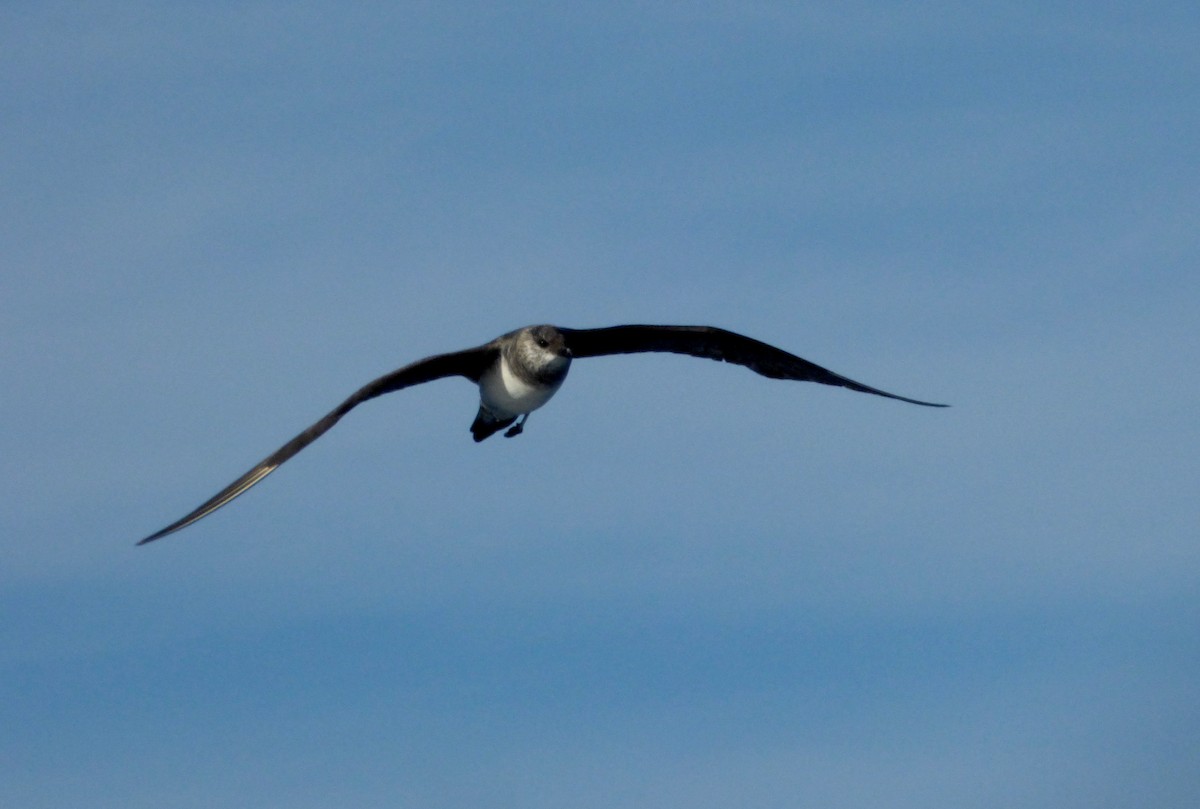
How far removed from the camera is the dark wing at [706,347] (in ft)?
89.7

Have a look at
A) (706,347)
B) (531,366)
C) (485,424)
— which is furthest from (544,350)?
(706,347)

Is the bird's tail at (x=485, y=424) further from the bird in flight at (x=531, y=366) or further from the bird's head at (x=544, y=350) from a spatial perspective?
the bird's head at (x=544, y=350)

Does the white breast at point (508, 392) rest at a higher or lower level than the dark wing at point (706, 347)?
lower

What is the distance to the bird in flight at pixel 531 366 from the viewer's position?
24.2 metres

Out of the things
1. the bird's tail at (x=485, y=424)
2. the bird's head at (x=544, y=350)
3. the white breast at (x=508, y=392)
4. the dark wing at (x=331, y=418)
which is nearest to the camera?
the dark wing at (x=331, y=418)

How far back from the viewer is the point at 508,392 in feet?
87.5

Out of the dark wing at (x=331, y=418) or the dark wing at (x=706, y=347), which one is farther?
the dark wing at (x=706, y=347)

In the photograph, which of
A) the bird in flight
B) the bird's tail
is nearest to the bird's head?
the bird in flight

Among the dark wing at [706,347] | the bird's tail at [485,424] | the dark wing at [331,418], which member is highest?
the dark wing at [706,347]

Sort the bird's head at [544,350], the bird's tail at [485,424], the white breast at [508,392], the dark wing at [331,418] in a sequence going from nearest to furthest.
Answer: the dark wing at [331,418] → the bird's head at [544,350] → the white breast at [508,392] → the bird's tail at [485,424]

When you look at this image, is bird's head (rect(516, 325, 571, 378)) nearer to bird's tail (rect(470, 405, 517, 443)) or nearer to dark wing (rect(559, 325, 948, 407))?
dark wing (rect(559, 325, 948, 407))

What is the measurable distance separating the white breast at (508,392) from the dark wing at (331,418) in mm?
702

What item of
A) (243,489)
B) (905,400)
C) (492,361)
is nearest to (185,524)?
(243,489)

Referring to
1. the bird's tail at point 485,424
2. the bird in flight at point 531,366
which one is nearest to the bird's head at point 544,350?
the bird in flight at point 531,366
